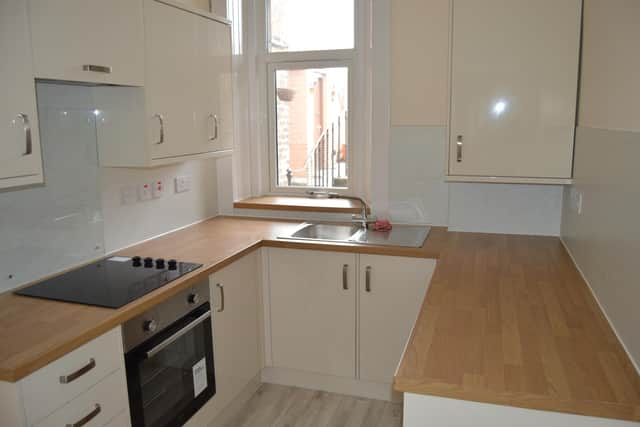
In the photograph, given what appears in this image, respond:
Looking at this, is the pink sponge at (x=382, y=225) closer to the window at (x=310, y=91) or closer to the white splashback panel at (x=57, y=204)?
the window at (x=310, y=91)

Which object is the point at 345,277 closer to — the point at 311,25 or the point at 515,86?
the point at 515,86

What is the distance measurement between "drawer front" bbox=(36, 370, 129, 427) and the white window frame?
6.63ft

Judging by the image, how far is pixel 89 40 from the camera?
2.02m

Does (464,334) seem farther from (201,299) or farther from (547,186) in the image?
(547,186)

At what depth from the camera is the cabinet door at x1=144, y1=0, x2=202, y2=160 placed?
2.38 metres

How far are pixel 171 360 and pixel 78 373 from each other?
1.81ft

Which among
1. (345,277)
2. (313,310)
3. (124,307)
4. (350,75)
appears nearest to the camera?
(124,307)

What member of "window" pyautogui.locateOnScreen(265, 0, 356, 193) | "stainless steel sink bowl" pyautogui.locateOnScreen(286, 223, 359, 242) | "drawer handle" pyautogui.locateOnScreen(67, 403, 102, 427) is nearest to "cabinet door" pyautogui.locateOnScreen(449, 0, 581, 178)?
"stainless steel sink bowl" pyautogui.locateOnScreen(286, 223, 359, 242)

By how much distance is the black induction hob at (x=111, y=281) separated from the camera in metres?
2.04

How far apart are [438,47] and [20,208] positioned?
2.22 metres

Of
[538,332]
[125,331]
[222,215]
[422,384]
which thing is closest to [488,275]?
[538,332]

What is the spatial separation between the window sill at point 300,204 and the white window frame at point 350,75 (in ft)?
0.44

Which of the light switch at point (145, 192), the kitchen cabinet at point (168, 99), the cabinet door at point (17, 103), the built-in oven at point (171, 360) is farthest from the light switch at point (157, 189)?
A: the cabinet door at point (17, 103)

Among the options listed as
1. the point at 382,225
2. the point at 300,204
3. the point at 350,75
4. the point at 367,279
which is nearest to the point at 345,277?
the point at 367,279
